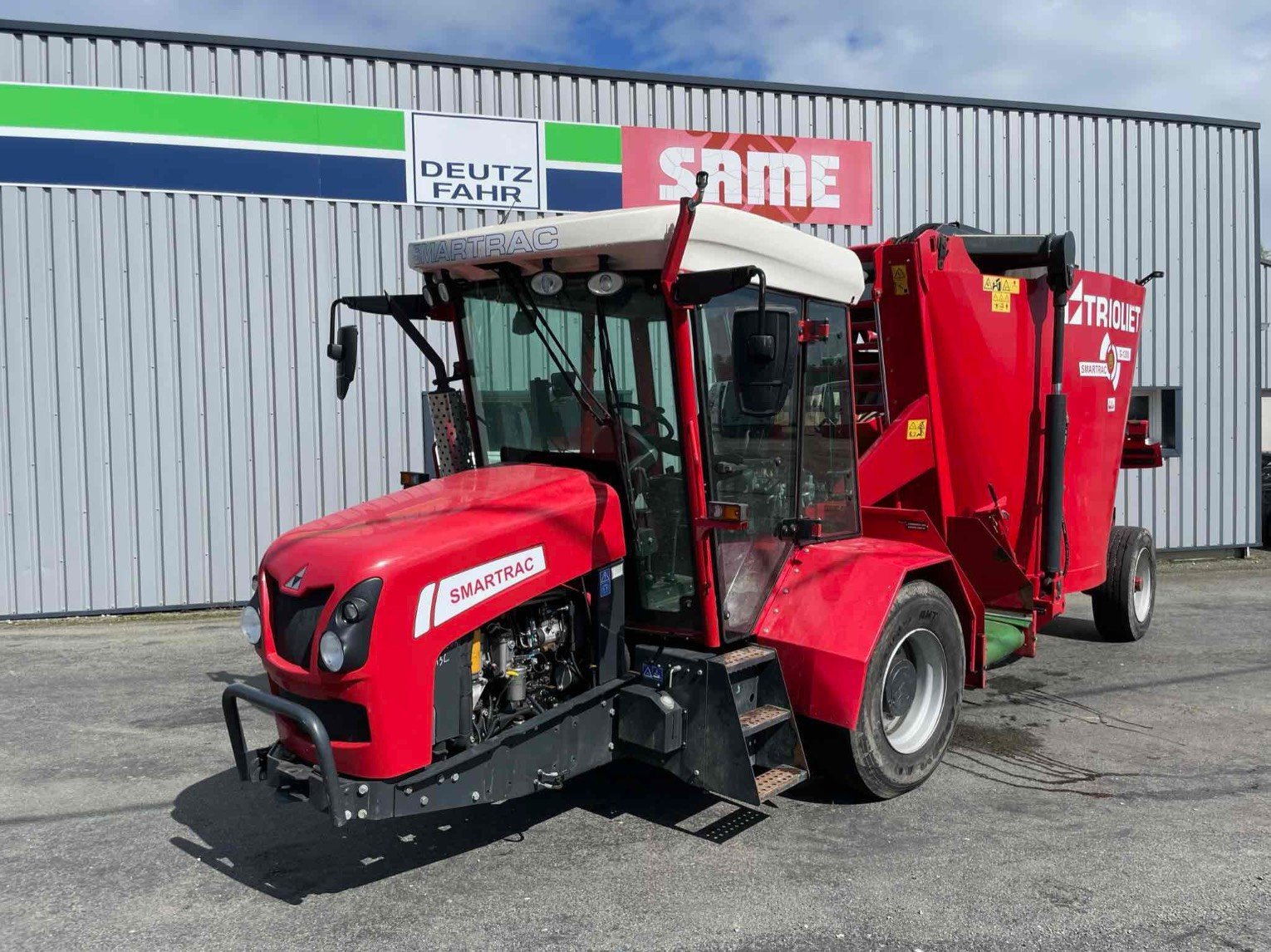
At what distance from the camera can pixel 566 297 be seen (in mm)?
4293

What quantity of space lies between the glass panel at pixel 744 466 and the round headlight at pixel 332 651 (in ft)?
5.12

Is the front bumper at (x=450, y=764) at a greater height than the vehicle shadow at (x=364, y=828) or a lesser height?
greater

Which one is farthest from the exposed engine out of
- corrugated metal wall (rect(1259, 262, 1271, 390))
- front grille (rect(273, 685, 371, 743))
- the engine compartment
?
corrugated metal wall (rect(1259, 262, 1271, 390))

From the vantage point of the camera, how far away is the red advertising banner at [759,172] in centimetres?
1079

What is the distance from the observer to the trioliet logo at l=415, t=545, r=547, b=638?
3.65 m

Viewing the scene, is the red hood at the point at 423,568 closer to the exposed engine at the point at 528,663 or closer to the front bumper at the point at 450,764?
the front bumper at the point at 450,764

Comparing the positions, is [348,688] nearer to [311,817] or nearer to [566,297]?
A: [311,817]

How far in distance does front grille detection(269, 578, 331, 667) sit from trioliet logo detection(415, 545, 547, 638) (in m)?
0.34

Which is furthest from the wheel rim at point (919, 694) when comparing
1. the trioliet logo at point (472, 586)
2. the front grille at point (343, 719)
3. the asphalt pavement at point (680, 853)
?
the front grille at point (343, 719)

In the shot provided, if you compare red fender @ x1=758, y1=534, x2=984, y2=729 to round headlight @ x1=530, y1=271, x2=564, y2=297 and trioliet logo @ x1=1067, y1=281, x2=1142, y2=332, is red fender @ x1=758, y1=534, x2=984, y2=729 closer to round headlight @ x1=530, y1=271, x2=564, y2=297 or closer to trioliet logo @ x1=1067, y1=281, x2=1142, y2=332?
round headlight @ x1=530, y1=271, x2=564, y2=297

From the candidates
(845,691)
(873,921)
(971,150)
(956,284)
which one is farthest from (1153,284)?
(873,921)

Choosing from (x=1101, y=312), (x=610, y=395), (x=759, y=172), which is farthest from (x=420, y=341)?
(x=759, y=172)

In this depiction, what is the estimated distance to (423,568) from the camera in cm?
363

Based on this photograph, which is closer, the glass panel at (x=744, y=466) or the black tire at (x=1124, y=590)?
the glass panel at (x=744, y=466)
